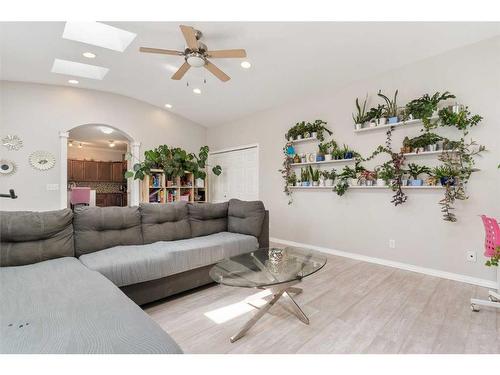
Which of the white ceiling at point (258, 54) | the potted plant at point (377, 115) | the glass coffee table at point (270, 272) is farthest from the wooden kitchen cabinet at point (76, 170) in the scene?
the potted plant at point (377, 115)

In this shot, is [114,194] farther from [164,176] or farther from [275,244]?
[275,244]

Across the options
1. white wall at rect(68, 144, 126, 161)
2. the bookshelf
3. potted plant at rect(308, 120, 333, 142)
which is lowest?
the bookshelf

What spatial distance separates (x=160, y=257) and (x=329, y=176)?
293 centimetres

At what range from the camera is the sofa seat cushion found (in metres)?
2.14

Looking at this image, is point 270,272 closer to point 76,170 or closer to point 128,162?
point 128,162

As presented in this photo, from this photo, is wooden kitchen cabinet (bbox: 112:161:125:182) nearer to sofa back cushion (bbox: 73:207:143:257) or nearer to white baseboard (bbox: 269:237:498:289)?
sofa back cushion (bbox: 73:207:143:257)

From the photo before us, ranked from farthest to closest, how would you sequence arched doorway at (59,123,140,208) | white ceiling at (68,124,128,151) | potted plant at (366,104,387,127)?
white ceiling at (68,124,128,151) → arched doorway at (59,123,140,208) → potted plant at (366,104,387,127)

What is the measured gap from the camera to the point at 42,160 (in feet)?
15.5

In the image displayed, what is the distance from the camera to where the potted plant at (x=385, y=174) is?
3516 millimetres

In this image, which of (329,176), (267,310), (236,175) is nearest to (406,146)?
(329,176)

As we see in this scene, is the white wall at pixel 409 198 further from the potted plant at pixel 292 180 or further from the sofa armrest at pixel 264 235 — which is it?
the sofa armrest at pixel 264 235

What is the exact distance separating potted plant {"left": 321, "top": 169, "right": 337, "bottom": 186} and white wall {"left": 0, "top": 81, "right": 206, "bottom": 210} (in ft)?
13.4

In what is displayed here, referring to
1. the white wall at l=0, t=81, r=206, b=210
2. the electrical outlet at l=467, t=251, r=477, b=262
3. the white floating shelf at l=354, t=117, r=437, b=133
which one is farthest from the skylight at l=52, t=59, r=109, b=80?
the electrical outlet at l=467, t=251, r=477, b=262

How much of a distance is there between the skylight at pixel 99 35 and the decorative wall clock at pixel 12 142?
230 cm
